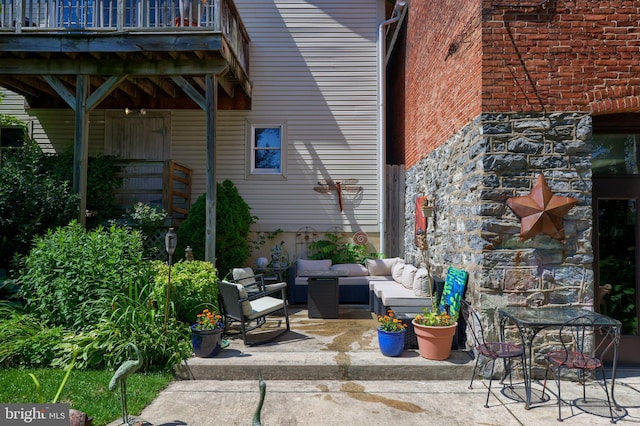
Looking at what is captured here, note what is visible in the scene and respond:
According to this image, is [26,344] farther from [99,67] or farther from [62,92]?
[99,67]

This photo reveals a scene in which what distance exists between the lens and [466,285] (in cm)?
484

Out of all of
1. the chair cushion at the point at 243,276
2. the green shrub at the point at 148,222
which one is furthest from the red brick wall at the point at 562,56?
the green shrub at the point at 148,222

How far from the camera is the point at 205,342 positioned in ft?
14.9

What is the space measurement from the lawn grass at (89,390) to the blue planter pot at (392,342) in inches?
96.9

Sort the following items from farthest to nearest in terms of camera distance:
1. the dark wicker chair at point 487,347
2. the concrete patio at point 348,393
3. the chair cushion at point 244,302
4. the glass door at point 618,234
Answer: the chair cushion at point 244,302, the glass door at point 618,234, the dark wicker chair at point 487,347, the concrete patio at point 348,393

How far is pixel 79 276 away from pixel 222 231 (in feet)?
9.59

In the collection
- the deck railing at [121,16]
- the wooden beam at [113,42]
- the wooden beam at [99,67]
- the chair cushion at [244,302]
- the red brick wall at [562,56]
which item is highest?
the deck railing at [121,16]

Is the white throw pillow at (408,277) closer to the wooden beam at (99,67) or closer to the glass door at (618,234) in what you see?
the glass door at (618,234)

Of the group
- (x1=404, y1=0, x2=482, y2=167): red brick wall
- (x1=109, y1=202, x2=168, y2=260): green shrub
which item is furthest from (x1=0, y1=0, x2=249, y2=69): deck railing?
(x1=404, y1=0, x2=482, y2=167): red brick wall

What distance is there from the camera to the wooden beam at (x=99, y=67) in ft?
22.4

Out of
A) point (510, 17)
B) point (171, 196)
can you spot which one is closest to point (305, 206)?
point (171, 196)

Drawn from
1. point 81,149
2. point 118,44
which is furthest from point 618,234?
point 81,149

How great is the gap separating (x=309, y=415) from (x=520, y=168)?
3497 mm

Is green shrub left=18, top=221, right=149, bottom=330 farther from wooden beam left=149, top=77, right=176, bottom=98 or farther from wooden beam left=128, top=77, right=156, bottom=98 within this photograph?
wooden beam left=128, top=77, right=156, bottom=98
